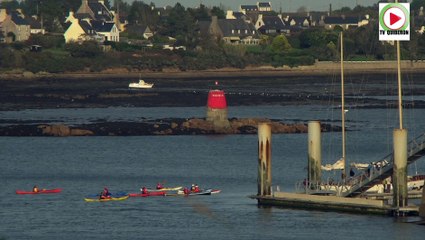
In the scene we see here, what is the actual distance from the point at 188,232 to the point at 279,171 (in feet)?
84.2

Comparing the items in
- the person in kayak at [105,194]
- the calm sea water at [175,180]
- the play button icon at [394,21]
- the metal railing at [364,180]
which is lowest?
the calm sea water at [175,180]

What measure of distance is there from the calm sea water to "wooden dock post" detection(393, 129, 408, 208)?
5.00 feet

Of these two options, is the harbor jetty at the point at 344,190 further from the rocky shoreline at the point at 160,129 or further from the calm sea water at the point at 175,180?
the rocky shoreline at the point at 160,129

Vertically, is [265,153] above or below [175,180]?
above

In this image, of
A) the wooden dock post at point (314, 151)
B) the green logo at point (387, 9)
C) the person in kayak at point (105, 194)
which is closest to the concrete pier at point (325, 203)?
the wooden dock post at point (314, 151)

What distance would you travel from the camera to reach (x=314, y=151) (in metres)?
79.0

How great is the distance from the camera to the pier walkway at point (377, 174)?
74.3 m

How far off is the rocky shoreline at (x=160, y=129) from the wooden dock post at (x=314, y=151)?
156 ft

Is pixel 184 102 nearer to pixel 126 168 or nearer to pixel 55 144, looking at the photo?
pixel 55 144

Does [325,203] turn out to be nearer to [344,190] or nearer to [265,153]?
[344,190]

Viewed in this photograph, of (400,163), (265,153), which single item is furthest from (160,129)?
(400,163)

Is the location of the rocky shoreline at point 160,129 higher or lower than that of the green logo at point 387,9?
lower

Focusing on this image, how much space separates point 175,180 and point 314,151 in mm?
17199

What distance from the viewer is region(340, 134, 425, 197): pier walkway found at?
244 ft
